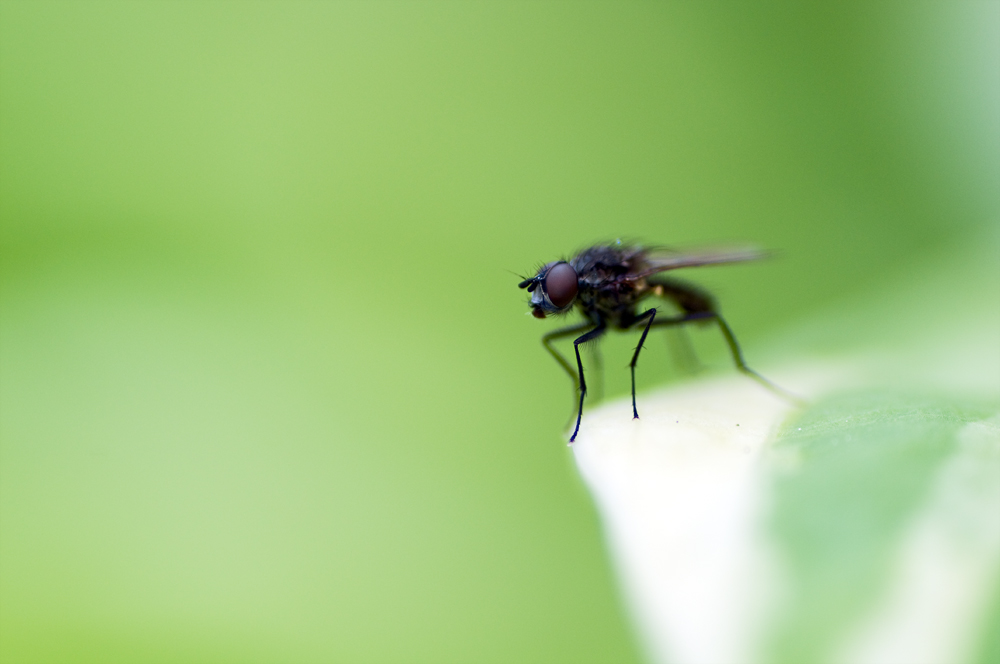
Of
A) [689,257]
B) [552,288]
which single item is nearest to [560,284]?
[552,288]

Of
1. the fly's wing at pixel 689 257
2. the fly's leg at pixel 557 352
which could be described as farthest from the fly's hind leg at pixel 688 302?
the fly's leg at pixel 557 352

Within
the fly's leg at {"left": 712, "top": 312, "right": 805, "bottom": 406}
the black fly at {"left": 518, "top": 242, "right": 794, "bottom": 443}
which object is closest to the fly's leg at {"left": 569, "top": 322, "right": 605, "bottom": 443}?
the black fly at {"left": 518, "top": 242, "right": 794, "bottom": 443}

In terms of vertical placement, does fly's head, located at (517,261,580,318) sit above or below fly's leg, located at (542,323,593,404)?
above

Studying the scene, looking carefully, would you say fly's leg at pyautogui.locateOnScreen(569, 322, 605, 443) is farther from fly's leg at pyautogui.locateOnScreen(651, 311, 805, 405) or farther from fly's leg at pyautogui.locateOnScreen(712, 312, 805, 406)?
fly's leg at pyautogui.locateOnScreen(712, 312, 805, 406)

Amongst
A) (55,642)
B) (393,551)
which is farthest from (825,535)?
(55,642)

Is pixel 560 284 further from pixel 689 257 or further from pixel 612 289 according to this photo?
pixel 689 257

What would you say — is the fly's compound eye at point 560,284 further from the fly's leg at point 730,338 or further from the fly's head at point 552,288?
the fly's leg at point 730,338
